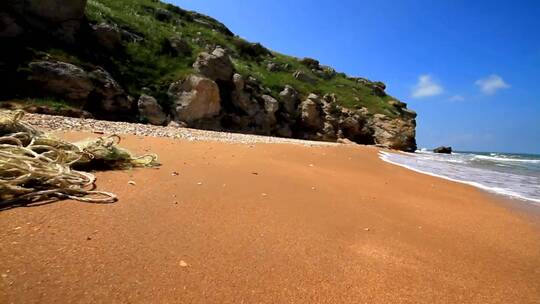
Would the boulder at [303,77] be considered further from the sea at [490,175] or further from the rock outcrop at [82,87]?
the rock outcrop at [82,87]

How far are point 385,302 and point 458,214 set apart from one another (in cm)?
313

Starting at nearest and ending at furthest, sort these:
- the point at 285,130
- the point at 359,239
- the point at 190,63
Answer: the point at 359,239 < the point at 190,63 < the point at 285,130

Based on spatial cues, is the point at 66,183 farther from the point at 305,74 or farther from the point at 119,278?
the point at 305,74

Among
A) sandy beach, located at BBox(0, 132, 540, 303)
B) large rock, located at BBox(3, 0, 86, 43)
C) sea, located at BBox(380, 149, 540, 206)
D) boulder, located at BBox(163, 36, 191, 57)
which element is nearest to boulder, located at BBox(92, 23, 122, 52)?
large rock, located at BBox(3, 0, 86, 43)

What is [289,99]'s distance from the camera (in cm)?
2800

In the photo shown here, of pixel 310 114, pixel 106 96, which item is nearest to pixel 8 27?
pixel 106 96

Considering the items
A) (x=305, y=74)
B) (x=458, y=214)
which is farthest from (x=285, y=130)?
(x=458, y=214)

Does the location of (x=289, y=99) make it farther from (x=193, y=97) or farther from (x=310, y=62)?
(x=310, y=62)

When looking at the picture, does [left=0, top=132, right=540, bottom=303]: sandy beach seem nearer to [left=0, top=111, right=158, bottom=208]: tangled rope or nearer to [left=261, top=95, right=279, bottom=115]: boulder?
[left=0, top=111, right=158, bottom=208]: tangled rope

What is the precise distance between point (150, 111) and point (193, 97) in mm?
2973

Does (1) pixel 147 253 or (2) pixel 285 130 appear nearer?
(1) pixel 147 253

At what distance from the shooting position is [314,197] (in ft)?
13.8

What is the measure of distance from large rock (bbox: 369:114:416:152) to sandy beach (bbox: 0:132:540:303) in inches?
1161

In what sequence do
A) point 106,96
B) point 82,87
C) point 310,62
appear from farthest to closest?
point 310,62
point 106,96
point 82,87
